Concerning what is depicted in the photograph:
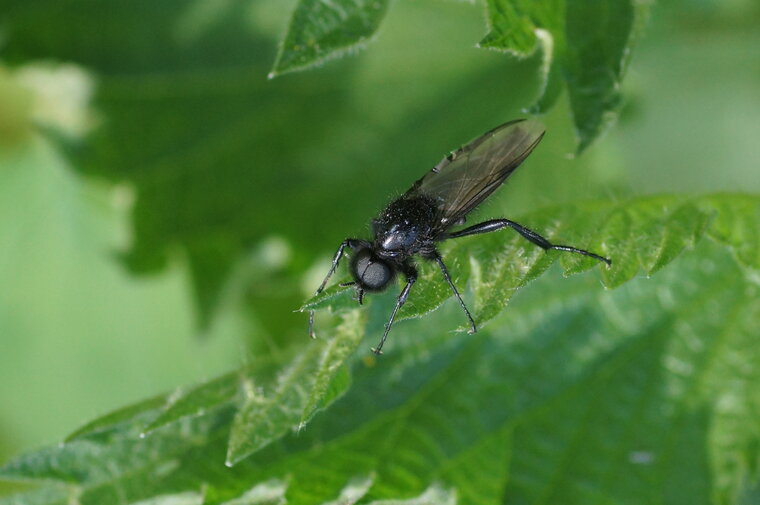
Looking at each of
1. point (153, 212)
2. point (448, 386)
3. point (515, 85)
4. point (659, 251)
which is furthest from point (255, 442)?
point (515, 85)

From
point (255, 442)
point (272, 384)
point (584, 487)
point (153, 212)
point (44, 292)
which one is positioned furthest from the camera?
point (44, 292)

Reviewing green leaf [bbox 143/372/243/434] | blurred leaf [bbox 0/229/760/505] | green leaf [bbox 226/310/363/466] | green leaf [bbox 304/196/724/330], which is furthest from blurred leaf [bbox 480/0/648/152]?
green leaf [bbox 143/372/243/434]

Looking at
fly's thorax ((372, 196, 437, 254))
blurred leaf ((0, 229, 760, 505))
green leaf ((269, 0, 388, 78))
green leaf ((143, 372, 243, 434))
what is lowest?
blurred leaf ((0, 229, 760, 505))

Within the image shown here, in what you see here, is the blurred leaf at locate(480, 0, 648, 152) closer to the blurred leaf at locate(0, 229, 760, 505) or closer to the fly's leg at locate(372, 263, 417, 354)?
the fly's leg at locate(372, 263, 417, 354)

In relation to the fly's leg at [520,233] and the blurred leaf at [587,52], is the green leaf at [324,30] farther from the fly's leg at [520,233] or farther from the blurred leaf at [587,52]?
the fly's leg at [520,233]

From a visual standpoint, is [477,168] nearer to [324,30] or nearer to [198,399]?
[324,30]

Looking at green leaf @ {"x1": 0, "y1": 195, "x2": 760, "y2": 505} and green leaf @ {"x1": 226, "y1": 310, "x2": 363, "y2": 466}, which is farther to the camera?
green leaf @ {"x1": 0, "y1": 195, "x2": 760, "y2": 505}

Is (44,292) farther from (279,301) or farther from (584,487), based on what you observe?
(584,487)

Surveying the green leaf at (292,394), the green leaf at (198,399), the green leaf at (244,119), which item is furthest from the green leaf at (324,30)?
the green leaf at (244,119)
